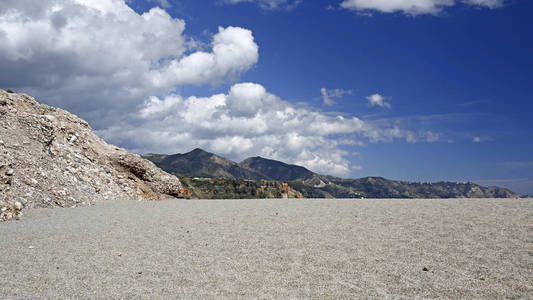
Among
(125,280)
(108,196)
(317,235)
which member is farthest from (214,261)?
(108,196)

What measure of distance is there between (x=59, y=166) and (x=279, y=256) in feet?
66.8

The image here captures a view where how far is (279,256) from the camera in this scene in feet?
29.9

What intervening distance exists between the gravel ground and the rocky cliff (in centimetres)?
466

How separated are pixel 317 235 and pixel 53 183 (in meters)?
17.9

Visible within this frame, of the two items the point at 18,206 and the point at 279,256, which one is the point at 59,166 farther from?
the point at 279,256

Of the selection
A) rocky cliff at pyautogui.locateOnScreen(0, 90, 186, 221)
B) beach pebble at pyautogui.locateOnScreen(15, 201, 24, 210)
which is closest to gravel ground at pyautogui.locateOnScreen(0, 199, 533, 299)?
beach pebble at pyautogui.locateOnScreen(15, 201, 24, 210)

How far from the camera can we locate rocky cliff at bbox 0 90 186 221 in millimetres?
18875

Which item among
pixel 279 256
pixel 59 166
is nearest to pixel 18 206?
pixel 59 166

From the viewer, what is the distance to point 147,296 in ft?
21.6

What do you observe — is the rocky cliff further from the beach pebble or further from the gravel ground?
the gravel ground

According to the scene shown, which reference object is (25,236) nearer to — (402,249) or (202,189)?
(402,249)

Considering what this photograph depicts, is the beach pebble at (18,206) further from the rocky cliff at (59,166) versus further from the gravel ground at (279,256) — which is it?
the gravel ground at (279,256)

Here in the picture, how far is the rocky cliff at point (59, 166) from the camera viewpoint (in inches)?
743

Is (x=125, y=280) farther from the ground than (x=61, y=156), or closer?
closer
